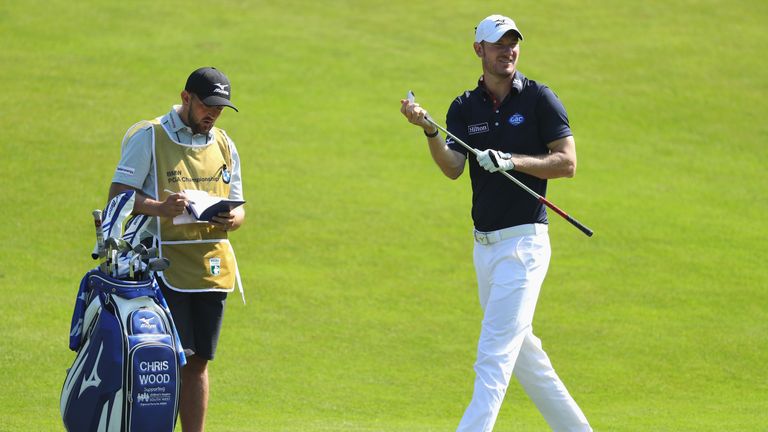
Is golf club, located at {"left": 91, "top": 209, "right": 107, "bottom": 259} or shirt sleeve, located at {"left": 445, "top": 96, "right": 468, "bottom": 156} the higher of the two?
shirt sleeve, located at {"left": 445, "top": 96, "right": 468, "bottom": 156}

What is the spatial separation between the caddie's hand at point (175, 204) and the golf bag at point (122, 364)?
1.61ft

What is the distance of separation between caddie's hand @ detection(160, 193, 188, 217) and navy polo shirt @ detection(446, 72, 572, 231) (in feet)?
5.14

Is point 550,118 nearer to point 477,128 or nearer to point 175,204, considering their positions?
point 477,128

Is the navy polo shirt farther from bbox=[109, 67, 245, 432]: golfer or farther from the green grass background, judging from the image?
the green grass background

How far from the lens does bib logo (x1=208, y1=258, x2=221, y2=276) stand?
20.4ft

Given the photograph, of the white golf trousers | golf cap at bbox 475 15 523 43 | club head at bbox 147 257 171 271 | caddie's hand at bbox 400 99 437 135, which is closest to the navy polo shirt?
the white golf trousers

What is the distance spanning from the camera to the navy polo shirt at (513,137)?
6121mm

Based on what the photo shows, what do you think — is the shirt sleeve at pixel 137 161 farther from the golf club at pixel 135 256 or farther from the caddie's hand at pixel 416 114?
the caddie's hand at pixel 416 114

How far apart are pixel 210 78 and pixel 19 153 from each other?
8.81 m

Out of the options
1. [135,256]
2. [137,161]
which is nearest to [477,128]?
[137,161]

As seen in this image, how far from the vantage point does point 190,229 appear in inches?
244

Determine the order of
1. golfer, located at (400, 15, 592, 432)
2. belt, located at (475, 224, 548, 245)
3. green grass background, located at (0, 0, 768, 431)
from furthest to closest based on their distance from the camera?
green grass background, located at (0, 0, 768, 431) < belt, located at (475, 224, 548, 245) < golfer, located at (400, 15, 592, 432)

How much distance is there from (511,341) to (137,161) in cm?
217

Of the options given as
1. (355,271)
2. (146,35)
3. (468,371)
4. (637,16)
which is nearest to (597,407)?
(468,371)
